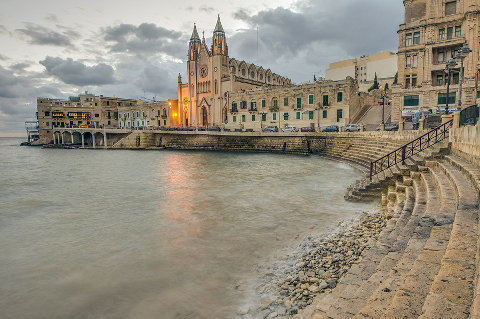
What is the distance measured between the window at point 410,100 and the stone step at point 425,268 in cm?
3433

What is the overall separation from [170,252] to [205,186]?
10.1 m

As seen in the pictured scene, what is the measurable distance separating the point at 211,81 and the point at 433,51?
39.5m

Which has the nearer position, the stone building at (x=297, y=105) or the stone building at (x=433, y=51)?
the stone building at (x=433, y=51)

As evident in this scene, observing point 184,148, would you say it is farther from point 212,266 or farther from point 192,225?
point 212,266

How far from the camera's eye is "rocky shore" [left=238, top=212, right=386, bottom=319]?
5.12 m

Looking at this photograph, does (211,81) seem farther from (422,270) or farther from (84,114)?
(422,270)

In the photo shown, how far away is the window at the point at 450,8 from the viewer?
111ft

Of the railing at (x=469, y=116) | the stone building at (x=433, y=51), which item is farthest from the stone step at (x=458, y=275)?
the stone building at (x=433, y=51)

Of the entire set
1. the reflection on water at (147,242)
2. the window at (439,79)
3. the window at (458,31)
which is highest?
the window at (458,31)

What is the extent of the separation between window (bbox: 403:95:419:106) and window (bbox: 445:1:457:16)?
409 inches

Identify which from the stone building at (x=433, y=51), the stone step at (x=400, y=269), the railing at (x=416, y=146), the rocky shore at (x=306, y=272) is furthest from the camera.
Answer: the stone building at (x=433, y=51)

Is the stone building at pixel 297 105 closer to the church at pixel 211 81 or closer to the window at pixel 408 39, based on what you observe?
the church at pixel 211 81

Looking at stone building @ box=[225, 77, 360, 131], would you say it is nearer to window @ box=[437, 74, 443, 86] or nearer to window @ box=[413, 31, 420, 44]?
window @ box=[413, 31, 420, 44]

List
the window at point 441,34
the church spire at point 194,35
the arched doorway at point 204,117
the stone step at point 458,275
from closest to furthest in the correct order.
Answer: the stone step at point 458,275, the window at point 441,34, the arched doorway at point 204,117, the church spire at point 194,35
